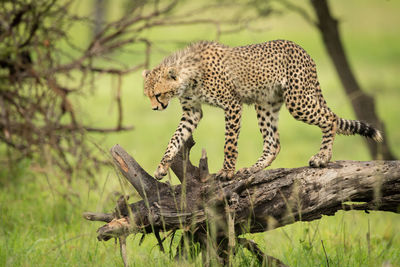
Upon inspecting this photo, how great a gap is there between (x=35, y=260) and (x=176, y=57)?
211 centimetres

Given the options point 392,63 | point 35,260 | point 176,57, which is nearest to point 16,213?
point 35,260

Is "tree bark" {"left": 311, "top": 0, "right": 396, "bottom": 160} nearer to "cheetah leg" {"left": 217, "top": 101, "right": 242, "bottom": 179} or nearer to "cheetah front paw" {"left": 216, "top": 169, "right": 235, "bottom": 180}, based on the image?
"cheetah leg" {"left": 217, "top": 101, "right": 242, "bottom": 179}

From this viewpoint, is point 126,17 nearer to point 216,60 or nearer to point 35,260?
point 216,60

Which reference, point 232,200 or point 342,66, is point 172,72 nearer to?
point 232,200

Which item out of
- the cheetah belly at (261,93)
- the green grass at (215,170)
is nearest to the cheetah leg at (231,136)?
the cheetah belly at (261,93)

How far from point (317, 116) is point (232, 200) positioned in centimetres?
146

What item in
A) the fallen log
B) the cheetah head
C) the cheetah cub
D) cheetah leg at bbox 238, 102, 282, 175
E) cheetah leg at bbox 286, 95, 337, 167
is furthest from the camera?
cheetah leg at bbox 238, 102, 282, 175

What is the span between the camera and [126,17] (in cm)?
720

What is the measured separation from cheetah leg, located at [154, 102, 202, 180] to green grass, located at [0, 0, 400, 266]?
382 mm

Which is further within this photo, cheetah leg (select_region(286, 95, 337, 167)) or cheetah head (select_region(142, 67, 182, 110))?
cheetah leg (select_region(286, 95, 337, 167))

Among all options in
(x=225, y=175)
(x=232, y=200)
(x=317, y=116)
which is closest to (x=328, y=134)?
(x=317, y=116)

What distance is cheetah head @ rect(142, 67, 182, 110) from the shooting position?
14.8ft

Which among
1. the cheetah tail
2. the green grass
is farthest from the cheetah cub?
the green grass

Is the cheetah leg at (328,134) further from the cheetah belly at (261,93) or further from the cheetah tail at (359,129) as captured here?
the cheetah belly at (261,93)
